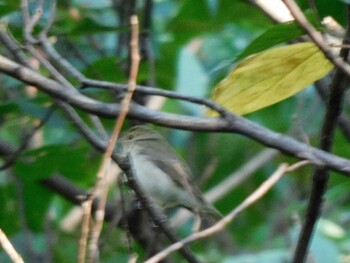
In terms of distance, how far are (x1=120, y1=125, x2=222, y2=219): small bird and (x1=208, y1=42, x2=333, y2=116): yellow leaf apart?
1.47 meters

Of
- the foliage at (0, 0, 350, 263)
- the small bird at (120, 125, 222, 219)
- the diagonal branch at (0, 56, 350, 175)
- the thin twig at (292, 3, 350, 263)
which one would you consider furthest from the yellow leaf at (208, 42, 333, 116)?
the small bird at (120, 125, 222, 219)

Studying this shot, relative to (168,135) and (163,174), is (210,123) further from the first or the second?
(168,135)

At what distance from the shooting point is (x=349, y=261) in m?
2.72

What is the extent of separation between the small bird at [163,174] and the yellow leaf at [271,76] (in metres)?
1.47

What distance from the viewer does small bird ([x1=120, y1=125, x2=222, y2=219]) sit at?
323 centimetres

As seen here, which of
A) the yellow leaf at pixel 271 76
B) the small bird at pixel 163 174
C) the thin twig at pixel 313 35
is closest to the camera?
the thin twig at pixel 313 35

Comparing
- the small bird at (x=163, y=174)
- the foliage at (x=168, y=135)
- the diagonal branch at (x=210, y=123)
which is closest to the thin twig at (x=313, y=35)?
the diagonal branch at (x=210, y=123)

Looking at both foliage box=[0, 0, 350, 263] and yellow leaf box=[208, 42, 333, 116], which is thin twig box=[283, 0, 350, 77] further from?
foliage box=[0, 0, 350, 263]

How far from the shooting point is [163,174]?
340 cm

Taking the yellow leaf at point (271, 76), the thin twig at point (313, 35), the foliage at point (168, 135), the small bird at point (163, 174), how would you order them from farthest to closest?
the small bird at point (163, 174), the foliage at point (168, 135), the yellow leaf at point (271, 76), the thin twig at point (313, 35)

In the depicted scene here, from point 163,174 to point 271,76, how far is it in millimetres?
1741

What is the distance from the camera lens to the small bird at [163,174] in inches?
127

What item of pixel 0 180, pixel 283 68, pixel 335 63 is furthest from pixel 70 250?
pixel 335 63

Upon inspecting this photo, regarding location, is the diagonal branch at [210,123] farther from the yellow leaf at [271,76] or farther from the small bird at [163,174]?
the small bird at [163,174]
